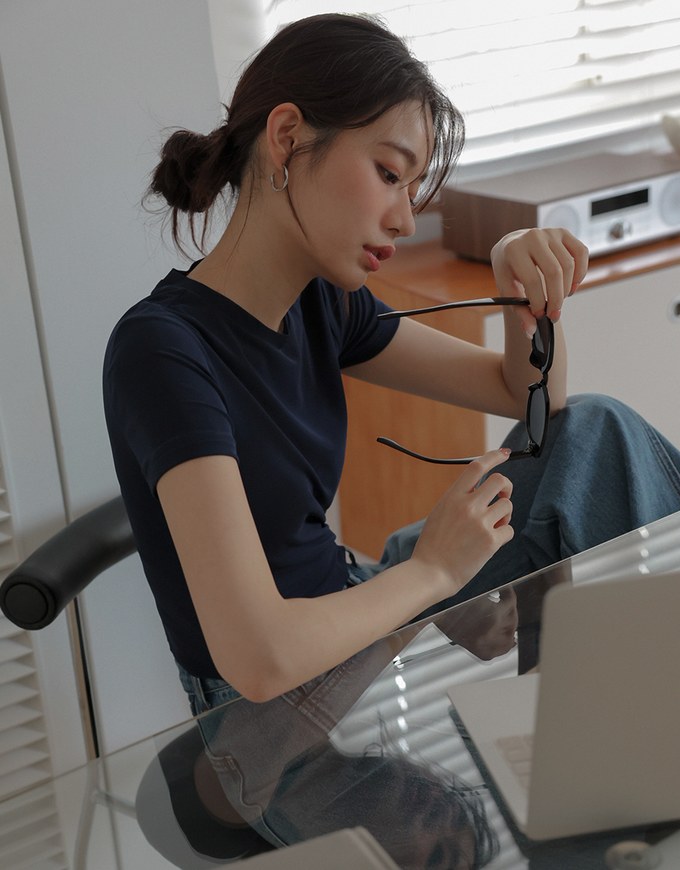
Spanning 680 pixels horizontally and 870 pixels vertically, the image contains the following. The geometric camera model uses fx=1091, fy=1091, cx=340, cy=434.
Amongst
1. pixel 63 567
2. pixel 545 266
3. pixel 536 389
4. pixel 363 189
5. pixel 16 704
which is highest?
pixel 363 189

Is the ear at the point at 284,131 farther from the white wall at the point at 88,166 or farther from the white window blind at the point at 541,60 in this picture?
the white window blind at the point at 541,60

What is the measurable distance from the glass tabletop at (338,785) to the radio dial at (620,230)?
4.40 ft

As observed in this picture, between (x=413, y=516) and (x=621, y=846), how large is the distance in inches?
57.9

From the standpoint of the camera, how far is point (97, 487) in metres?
1.44

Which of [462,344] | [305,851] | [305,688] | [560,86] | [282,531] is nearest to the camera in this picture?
[305,851]

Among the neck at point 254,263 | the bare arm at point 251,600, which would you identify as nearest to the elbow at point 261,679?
the bare arm at point 251,600

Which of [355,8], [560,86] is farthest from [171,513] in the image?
[560,86]

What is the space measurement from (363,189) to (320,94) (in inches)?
3.7

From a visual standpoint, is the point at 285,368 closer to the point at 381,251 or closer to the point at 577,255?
the point at 381,251

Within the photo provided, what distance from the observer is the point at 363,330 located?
130cm

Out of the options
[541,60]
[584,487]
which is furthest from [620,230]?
[584,487]

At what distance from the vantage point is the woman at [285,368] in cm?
89

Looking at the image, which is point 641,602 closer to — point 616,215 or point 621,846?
point 621,846

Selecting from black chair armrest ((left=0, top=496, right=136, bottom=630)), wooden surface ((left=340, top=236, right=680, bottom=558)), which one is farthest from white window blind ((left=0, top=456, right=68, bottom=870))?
wooden surface ((left=340, top=236, right=680, bottom=558))
